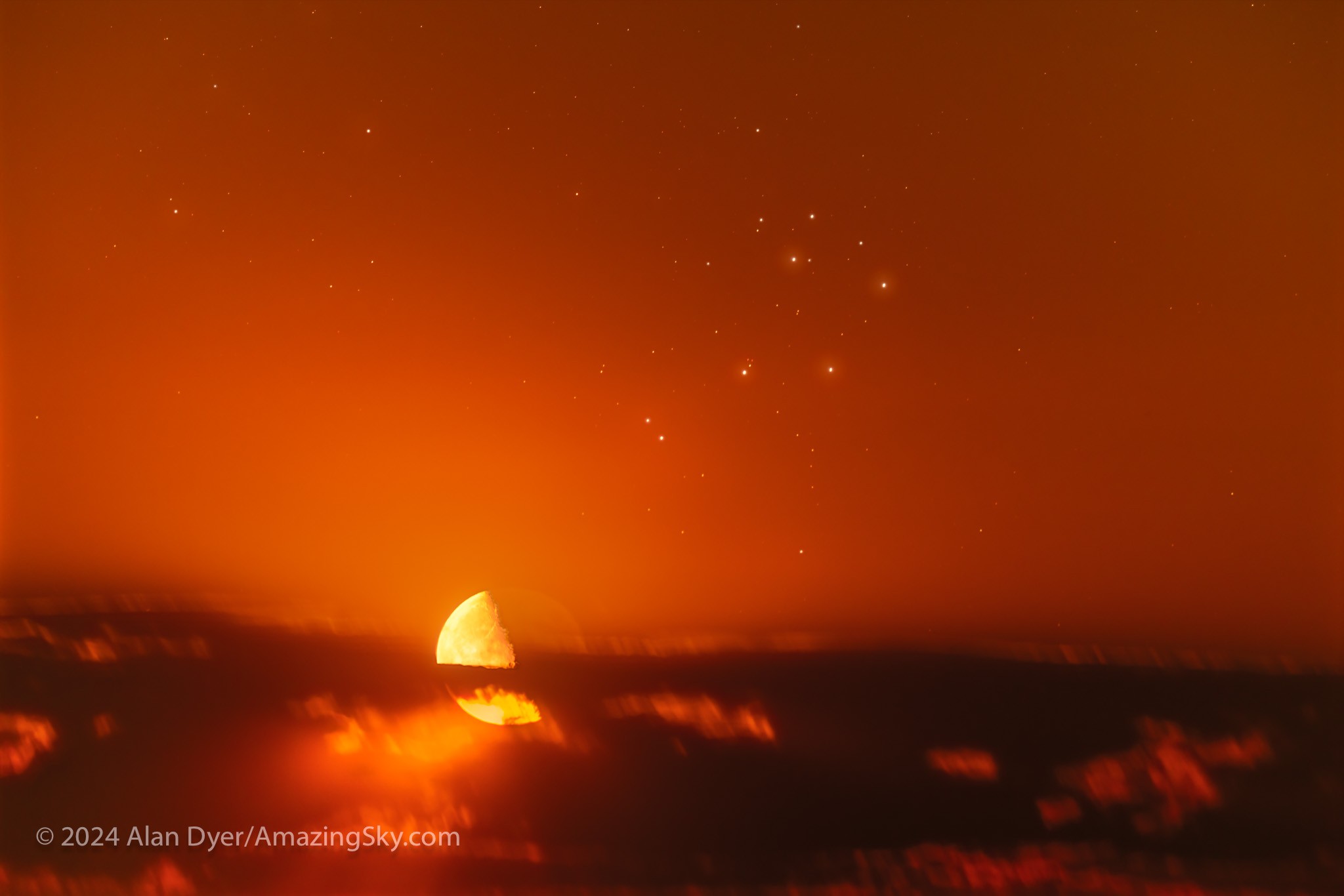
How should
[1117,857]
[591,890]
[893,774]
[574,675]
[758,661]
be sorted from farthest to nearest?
[758,661] → [574,675] → [893,774] → [1117,857] → [591,890]

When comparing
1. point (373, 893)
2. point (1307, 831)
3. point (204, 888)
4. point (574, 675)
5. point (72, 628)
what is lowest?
point (1307, 831)

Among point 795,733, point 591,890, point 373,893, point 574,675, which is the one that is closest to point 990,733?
point 795,733

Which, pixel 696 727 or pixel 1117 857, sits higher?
pixel 696 727

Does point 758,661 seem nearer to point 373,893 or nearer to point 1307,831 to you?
point 1307,831

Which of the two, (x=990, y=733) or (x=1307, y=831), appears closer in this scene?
(x=1307, y=831)

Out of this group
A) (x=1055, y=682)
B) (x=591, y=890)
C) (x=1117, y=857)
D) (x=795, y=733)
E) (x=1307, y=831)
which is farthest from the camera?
(x=1055, y=682)

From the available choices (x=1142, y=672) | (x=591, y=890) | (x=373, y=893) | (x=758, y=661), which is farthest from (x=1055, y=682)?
(x=373, y=893)

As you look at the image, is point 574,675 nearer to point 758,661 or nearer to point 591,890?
point 758,661
